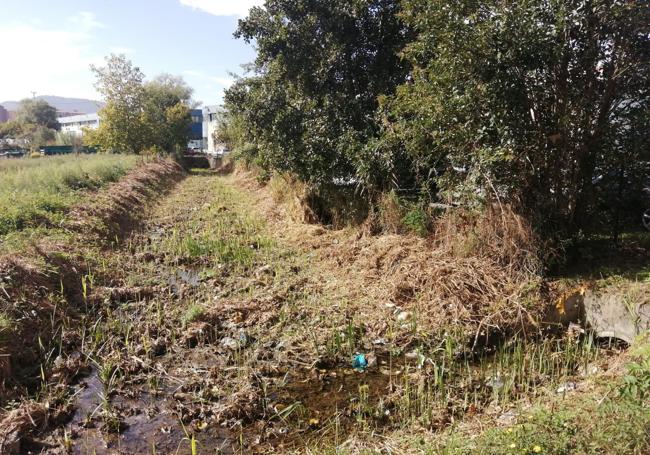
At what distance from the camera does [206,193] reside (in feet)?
64.0

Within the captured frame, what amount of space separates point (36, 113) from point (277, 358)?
246 ft

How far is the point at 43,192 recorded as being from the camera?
10758mm

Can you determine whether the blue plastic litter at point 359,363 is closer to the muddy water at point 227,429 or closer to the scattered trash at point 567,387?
the muddy water at point 227,429

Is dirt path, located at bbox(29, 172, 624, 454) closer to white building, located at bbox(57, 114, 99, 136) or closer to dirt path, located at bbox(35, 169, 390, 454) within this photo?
dirt path, located at bbox(35, 169, 390, 454)

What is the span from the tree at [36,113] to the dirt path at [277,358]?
68597 millimetres

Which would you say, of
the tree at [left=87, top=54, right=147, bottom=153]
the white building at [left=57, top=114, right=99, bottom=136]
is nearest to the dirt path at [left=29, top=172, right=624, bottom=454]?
the tree at [left=87, top=54, right=147, bottom=153]

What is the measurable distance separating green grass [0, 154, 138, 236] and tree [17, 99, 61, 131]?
185 ft

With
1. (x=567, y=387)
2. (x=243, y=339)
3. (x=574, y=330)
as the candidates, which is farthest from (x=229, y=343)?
(x=574, y=330)

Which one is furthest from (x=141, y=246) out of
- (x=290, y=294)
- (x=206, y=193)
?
(x=206, y=193)

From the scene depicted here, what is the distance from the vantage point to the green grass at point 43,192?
827 centimetres

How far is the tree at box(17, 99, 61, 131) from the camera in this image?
208 feet

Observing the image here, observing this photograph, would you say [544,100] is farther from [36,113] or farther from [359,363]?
[36,113]

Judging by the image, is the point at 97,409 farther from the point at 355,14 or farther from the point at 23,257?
the point at 355,14

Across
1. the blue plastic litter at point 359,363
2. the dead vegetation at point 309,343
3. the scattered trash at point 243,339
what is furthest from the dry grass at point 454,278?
the scattered trash at point 243,339
